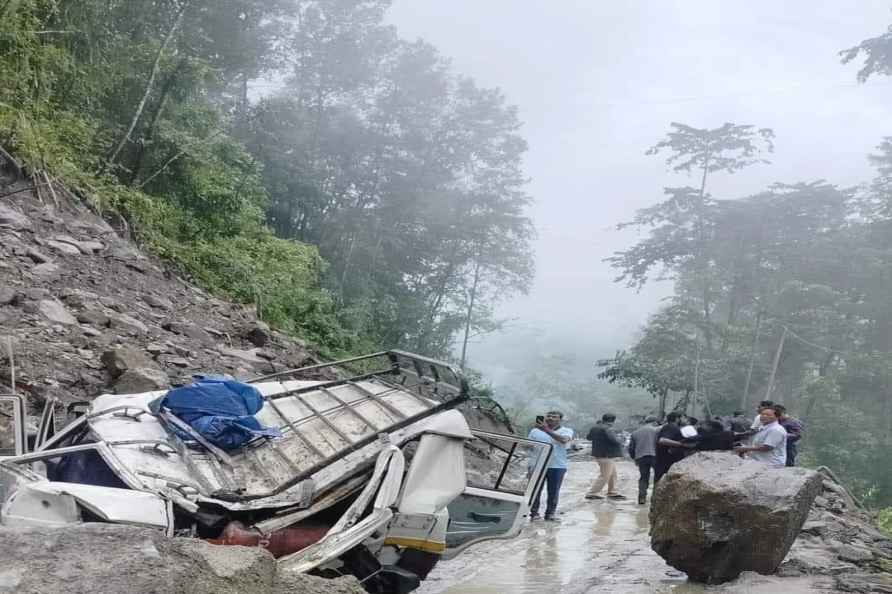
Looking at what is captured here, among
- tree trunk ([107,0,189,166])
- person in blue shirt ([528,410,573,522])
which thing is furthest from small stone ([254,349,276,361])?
tree trunk ([107,0,189,166])

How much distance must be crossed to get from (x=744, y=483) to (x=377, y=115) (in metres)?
23.3

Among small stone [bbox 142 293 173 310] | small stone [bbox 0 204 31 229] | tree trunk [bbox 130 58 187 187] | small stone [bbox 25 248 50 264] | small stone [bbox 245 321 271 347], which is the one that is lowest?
small stone [bbox 245 321 271 347]

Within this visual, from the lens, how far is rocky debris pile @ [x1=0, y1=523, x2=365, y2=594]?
1954 millimetres

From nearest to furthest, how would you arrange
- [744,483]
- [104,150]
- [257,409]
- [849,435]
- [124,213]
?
[257,409], [744,483], [124,213], [104,150], [849,435]

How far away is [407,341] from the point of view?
1051 inches

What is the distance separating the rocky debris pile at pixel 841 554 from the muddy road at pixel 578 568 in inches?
10.9

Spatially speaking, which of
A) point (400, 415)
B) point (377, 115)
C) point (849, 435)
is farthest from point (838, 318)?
point (400, 415)

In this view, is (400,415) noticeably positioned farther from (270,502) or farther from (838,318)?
(838,318)

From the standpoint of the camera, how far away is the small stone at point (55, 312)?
8.81 m

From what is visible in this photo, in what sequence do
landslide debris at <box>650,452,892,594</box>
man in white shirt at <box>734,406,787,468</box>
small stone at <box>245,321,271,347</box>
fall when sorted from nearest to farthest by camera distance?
landslide debris at <box>650,452,892,594</box> < man in white shirt at <box>734,406,787,468</box> < small stone at <box>245,321,271,347</box>

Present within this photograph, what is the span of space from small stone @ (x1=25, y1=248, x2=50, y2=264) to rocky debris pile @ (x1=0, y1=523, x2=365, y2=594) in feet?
29.1

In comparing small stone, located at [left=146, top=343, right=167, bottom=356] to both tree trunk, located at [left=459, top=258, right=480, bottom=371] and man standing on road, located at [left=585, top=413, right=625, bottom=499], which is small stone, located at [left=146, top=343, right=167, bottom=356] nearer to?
man standing on road, located at [left=585, top=413, right=625, bottom=499]

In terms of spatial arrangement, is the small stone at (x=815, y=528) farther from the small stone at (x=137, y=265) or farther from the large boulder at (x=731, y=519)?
the small stone at (x=137, y=265)

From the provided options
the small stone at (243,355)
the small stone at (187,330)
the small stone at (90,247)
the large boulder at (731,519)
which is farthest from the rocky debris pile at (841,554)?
the small stone at (90,247)
